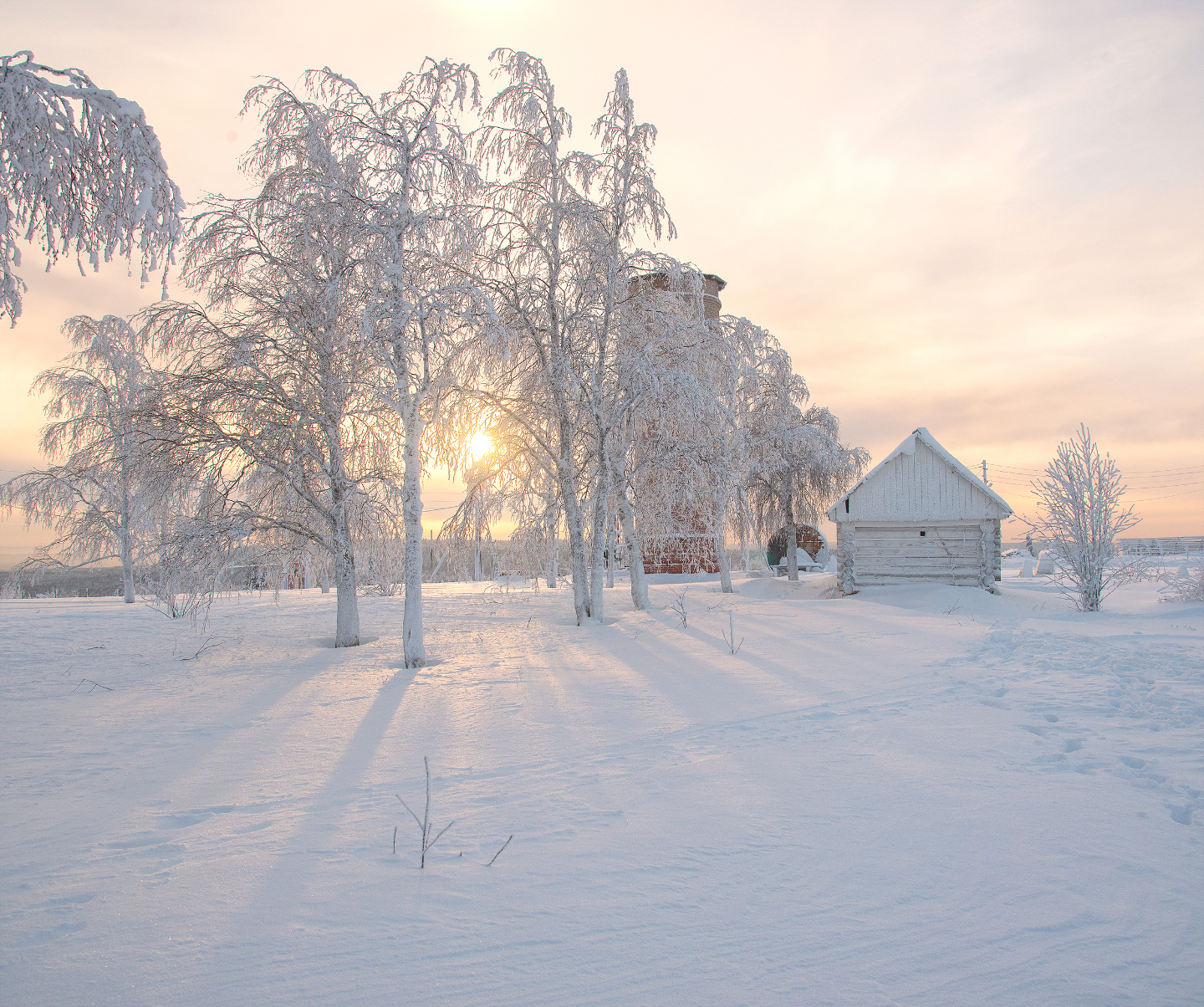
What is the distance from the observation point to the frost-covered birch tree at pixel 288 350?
10.3 meters

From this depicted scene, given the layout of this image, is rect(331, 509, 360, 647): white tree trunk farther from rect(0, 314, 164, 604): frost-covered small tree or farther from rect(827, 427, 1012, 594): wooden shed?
rect(827, 427, 1012, 594): wooden shed

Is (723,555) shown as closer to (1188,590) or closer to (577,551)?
(577,551)

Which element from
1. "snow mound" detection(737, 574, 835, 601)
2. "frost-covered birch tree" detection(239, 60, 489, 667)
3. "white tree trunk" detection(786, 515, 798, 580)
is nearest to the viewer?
"frost-covered birch tree" detection(239, 60, 489, 667)

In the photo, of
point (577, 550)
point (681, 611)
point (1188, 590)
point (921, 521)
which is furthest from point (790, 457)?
point (577, 550)

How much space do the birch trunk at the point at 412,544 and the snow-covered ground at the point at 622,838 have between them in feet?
3.74

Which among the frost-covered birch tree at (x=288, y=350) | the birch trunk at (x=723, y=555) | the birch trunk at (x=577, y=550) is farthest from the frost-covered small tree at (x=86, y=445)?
the birch trunk at (x=723, y=555)

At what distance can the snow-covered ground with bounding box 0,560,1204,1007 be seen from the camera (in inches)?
107

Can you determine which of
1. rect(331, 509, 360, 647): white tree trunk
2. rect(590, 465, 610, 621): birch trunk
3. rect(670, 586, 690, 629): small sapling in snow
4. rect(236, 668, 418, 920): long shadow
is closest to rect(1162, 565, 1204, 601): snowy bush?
rect(670, 586, 690, 629): small sapling in snow

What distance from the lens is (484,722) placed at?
664cm

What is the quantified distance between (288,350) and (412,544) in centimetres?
438

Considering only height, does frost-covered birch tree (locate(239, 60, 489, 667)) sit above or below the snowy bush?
above

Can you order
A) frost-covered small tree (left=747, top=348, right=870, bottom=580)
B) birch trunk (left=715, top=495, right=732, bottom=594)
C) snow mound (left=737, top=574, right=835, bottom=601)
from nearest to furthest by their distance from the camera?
birch trunk (left=715, top=495, right=732, bottom=594), snow mound (left=737, top=574, right=835, bottom=601), frost-covered small tree (left=747, top=348, right=870, bottom=580)

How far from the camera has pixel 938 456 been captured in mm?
18844

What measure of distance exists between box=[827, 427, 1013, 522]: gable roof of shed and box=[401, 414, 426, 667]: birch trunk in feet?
44.0
